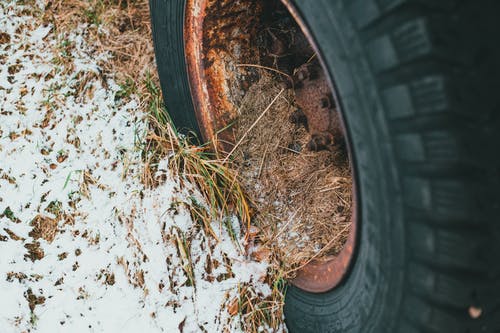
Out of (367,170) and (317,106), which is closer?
(367,170)

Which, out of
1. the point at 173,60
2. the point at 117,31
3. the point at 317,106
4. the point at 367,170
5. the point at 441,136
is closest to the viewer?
the point at 441,136

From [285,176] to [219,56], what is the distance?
1.55 feet

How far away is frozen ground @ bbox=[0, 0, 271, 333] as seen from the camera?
1.40 m

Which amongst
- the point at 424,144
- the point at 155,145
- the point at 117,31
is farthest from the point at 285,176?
the point at 117,31

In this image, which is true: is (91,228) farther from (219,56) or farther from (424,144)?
(424,144)

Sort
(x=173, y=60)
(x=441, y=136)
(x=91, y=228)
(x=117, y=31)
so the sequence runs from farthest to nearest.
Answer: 1. (x=117, y=31)
2. (x=91, y=228)
3. (x=173, y=60)
4. (x=441, y=136)

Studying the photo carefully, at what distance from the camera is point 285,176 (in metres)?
1.47

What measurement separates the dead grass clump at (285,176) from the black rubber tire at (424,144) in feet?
1.79

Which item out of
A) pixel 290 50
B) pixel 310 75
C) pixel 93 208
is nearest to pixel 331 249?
pixel 310 75

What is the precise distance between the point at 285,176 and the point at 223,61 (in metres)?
0.45

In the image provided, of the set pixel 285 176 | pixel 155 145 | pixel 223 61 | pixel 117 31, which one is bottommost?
pixel 285 176

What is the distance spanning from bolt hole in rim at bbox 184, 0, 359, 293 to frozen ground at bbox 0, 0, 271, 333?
25 centimetres

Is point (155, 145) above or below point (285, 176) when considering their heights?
above

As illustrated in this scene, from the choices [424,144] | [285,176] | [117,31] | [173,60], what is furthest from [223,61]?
[117,31]
